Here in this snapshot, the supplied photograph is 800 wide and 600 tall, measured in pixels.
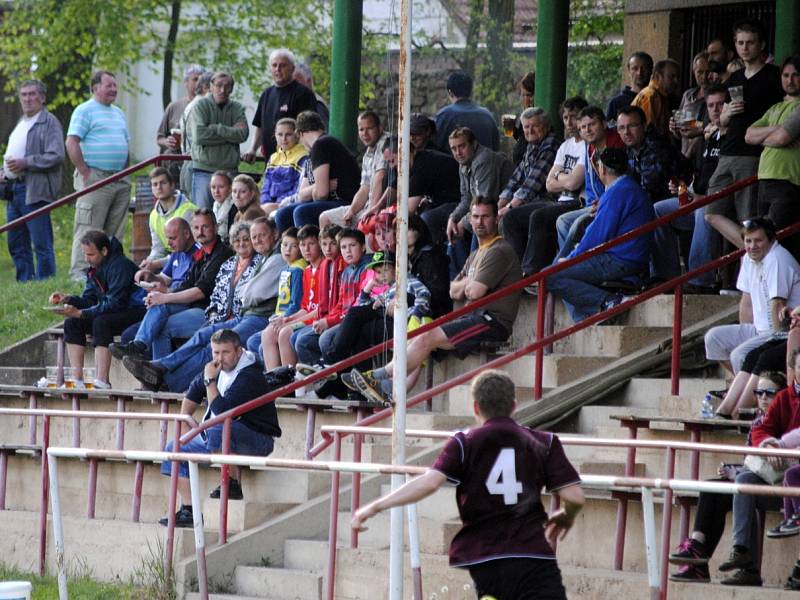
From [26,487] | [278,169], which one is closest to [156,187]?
[278,169]

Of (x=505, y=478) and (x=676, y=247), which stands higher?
(x=676, y=247)

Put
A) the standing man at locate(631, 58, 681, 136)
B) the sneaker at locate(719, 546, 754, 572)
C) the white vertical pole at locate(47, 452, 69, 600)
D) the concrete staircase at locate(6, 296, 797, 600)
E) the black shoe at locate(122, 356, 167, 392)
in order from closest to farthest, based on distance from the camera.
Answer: the sneaker at locate(719, 546, 754, 572) < the white vertical pole at locate(47, 452, 69, 600) < the concrete staircase at locate(6, 296, 797, 600) < the black shoe at locate(122, 356, 167, 392) < the standing man at locate(631, 58, 681, 136)

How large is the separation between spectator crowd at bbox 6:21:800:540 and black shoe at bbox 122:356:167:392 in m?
0.02

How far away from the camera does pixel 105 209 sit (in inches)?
773

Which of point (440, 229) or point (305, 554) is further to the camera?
point (440, 229)

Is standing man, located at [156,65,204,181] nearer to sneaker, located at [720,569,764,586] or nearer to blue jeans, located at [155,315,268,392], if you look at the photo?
blue jeans, located at [155,315,268,392]

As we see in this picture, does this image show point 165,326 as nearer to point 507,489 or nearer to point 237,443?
point 237,443

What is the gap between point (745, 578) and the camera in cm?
990

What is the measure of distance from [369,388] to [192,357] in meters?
2.87

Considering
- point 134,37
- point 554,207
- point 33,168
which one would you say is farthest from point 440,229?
point 134,37

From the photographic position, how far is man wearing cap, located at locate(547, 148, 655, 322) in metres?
13.8

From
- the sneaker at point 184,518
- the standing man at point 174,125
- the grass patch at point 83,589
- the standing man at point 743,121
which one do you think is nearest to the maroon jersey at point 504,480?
the grass patch at point 83,589

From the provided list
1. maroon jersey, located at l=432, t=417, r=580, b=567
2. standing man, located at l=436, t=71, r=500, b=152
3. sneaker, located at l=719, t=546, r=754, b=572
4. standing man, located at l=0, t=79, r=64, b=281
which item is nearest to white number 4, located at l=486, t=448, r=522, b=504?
maroon jersey, located at l=432, t=417, r=580, b=567

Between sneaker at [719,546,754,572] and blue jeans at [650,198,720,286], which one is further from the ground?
blue jeans at [650,198,720,286]
